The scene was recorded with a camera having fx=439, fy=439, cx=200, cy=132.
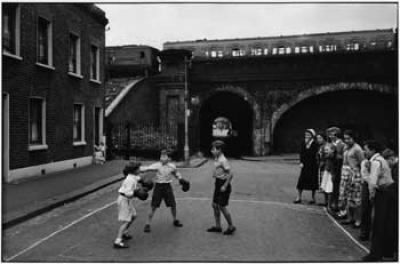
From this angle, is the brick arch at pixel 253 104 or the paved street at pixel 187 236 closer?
the paved street at pixel 187 236

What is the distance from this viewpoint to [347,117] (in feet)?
46.5

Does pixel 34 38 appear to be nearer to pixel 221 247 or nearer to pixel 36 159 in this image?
pixel 36 159

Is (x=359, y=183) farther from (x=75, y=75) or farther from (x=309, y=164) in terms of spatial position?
(x=75, y=75)

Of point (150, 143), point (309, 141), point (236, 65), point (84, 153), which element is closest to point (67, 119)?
point (84, 153)

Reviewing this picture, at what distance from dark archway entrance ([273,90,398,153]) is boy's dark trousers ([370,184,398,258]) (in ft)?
2.40

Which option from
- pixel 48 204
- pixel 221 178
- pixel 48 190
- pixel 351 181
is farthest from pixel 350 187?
pixel 48 190

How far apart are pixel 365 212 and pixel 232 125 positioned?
21585mm

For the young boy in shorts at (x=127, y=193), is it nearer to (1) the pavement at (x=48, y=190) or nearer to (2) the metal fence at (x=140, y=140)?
(1) the pavement at (x=48, y=190)

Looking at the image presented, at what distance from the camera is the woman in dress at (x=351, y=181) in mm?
7125

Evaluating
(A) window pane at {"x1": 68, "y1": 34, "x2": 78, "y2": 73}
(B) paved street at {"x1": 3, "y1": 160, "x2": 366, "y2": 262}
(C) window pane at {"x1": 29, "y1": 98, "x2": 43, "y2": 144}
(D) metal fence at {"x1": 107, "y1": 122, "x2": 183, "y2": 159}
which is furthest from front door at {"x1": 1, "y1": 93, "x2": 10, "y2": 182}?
(D) metal fence at {"x1": 107, "y1": 122, "x2": 183, "y2": 159}

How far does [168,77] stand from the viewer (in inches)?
1081

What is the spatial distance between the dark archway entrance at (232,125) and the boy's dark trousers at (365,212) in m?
19.5

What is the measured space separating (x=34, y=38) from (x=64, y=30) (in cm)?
118

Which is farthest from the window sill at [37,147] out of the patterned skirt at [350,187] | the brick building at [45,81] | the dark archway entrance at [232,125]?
the dark archway entrance at [232,125]
